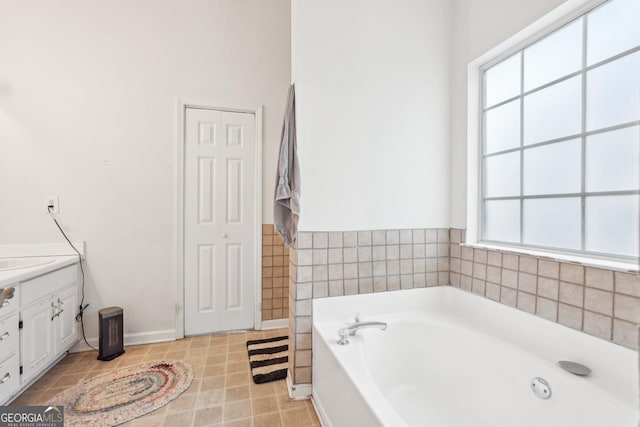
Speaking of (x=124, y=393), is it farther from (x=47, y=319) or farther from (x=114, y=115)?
(x=114, y=115)

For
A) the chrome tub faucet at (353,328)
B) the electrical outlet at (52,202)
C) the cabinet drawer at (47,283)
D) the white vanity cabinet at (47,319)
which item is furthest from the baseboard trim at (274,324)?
the electrical outlet at (52,202)

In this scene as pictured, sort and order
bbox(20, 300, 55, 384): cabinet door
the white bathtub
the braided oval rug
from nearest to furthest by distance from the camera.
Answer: the white bathtub < the braided oval rug < bbox(20, 300, 55, 384): cabinet door

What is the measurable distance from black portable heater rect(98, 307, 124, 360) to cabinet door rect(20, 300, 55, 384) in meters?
0.28

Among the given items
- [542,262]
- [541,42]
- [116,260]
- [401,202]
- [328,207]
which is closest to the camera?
[542,262]

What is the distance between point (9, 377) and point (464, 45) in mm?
3421

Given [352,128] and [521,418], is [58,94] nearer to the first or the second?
[352,128]

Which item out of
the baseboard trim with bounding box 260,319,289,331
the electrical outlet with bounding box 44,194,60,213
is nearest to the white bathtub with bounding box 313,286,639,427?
the baseboard trim with bounding box 260,319,289,331

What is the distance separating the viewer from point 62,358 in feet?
6.98

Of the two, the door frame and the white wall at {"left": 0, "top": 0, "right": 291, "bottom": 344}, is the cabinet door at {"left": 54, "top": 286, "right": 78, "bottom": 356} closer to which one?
the white wall at {"left": 0, "top": 0, "right": 291, "bottom": 344}

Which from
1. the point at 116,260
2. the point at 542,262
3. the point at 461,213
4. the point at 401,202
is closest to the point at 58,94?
the point at 116,260

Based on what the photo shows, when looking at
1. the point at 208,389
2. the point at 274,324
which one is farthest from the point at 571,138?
the point at 274,324

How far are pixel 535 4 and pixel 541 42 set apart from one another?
0.65 feet

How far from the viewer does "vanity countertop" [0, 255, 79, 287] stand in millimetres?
1521

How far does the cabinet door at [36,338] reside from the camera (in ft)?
5.36
